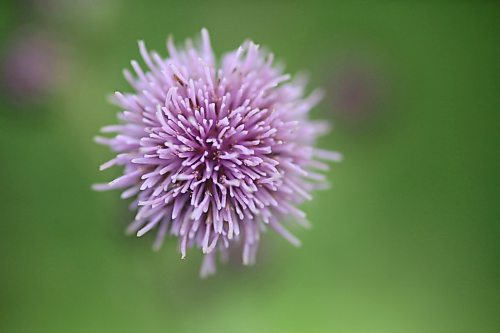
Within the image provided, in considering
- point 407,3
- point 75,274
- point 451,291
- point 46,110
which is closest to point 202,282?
point 75,274

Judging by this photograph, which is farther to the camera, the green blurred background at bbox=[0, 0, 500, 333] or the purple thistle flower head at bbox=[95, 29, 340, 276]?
the green blurred background at bbox=[0, 0, 500, 333]

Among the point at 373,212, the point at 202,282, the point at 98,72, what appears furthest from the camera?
the point at 373,212

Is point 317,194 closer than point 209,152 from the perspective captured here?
No

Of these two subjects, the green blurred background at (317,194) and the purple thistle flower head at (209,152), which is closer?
the purple thistle flower head at (209,152)

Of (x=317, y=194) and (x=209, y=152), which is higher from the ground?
(x=317, y=194)

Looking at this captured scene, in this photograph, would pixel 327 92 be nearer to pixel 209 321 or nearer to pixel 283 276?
pixel 283 276
